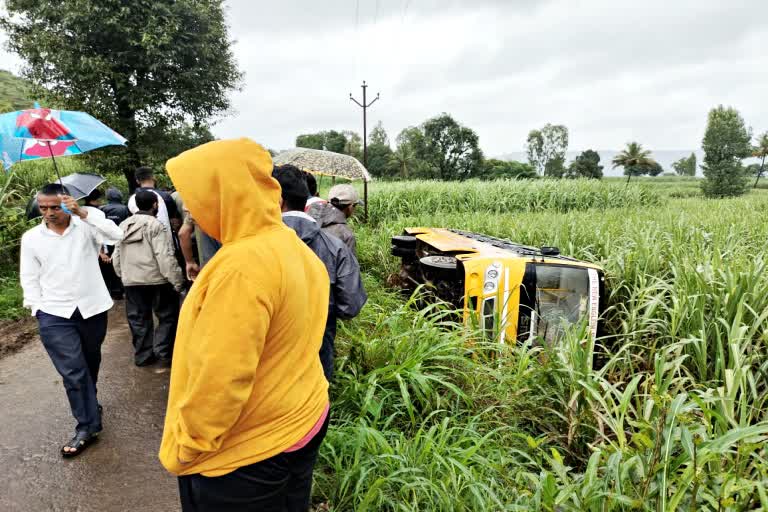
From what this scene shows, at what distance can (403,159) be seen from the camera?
5444 cm

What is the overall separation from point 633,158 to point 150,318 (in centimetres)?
5994

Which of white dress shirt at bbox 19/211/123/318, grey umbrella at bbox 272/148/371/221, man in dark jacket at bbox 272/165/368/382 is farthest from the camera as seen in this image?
grey umbrella at bbox 272/148/371/221

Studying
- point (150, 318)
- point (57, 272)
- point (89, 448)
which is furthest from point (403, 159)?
point (89, 448)

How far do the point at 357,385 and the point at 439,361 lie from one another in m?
0.66

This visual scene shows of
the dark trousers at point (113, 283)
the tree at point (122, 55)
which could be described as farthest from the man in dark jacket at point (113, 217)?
the tree at point (122, 55)

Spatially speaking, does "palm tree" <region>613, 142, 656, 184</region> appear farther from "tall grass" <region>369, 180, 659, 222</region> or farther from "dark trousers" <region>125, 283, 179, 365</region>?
"dark trousers" <region>125, 283, 179, 365</region>

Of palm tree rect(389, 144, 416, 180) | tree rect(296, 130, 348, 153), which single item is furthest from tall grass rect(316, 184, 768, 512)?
palm tree rect(389, 144, 416, 180)

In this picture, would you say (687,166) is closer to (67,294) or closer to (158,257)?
(158,257)

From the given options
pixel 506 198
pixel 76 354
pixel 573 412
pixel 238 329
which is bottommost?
pixel 573 412

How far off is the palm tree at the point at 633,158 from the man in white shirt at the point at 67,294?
197ft

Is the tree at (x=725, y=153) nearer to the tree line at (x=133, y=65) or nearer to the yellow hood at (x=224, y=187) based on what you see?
the tree line at (x=133, y=65)

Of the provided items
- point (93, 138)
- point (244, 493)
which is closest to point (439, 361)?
point (244, 493)

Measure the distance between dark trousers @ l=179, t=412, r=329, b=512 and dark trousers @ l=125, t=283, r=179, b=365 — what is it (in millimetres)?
3162

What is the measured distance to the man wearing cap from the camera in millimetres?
3588
